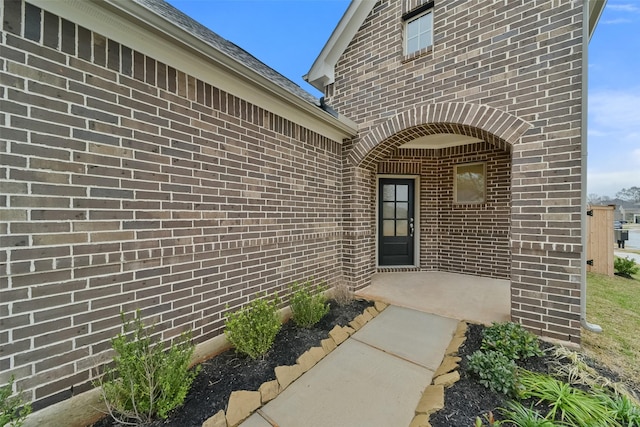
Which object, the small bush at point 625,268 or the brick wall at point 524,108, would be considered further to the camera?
the small bush at point 625,268

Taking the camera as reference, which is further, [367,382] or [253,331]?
[253,331]

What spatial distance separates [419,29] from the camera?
12.8ft

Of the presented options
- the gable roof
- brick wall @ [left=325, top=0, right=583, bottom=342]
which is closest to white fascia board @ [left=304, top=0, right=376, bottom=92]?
the gable roof

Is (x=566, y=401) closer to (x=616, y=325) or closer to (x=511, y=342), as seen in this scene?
(x=511, y=342)

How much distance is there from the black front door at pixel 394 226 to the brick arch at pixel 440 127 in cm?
151

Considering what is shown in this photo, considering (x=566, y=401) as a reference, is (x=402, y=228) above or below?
above

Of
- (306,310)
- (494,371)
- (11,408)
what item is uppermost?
(11,408)

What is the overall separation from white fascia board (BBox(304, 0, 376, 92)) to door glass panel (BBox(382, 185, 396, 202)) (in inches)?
106

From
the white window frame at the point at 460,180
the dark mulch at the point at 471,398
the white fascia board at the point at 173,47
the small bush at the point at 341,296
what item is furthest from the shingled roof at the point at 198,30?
the white window frame at the point at 460,180

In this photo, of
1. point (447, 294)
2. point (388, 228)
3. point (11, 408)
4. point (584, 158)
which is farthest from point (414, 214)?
point (11, 408)

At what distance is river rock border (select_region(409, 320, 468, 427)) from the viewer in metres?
1.74

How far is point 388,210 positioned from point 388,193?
0.42 m

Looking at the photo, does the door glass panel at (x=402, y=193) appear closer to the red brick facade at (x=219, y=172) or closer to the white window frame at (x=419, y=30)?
the red brick facade at (x=219, y=172)

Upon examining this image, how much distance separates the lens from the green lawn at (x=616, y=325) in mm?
2385
